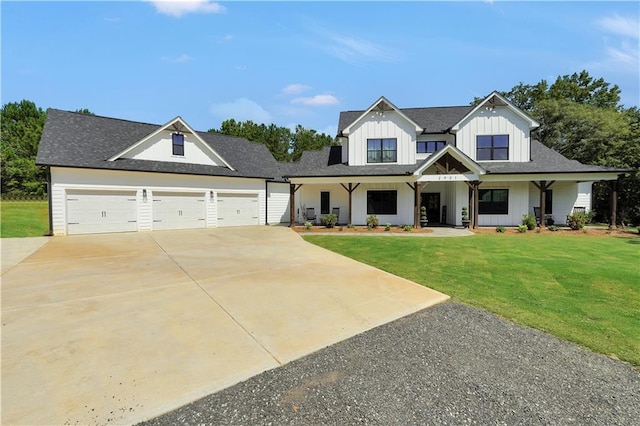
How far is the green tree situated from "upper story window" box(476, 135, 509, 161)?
3719 centimetres

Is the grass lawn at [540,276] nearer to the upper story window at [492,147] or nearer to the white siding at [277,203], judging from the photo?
the upper story window at [492,147]

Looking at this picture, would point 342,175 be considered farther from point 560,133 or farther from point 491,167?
point 560,133

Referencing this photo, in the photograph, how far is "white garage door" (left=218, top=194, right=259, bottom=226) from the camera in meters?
18.7

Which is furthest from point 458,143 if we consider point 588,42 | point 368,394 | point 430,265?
point 368,394

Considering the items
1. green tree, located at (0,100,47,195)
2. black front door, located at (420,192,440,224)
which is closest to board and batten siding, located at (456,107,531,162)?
black front door, located at (420,192,440,224)

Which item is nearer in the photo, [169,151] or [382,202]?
[169,151]

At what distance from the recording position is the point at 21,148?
37.3 metres

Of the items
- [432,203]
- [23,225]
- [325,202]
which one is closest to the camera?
[23,225]

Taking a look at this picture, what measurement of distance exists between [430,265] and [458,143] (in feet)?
41.7

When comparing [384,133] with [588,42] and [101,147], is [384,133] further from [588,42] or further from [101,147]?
[101,147]

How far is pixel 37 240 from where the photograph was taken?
1244 centimetres

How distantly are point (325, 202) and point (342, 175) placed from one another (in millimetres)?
4059

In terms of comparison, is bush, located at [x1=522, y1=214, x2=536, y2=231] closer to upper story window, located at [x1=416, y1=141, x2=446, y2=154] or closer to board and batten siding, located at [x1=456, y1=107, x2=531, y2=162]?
board and batten siding, located at [x1=456, y1=107, x2=531, y2=162]

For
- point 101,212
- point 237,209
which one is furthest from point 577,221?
point 101,212
